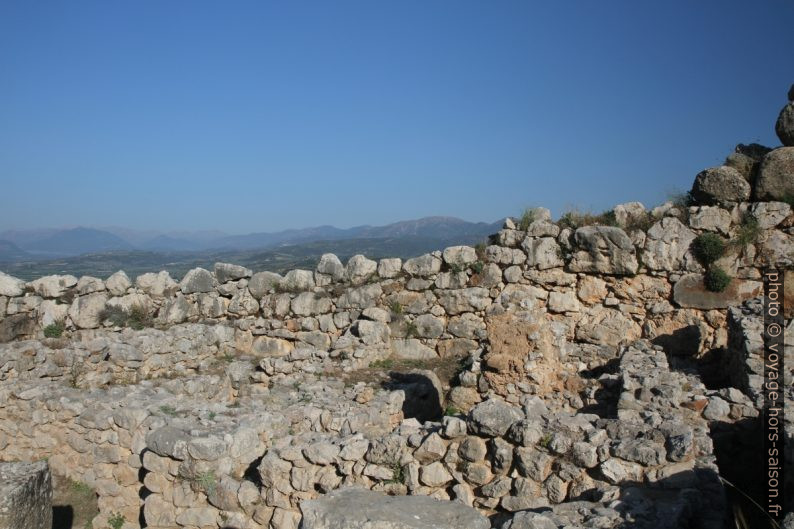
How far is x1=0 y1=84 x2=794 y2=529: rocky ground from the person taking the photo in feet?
16.2

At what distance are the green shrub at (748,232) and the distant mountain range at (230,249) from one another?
4.92 meters

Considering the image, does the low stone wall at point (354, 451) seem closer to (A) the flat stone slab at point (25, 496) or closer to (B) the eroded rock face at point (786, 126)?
(A) the flat stone slab at point (25, 496)

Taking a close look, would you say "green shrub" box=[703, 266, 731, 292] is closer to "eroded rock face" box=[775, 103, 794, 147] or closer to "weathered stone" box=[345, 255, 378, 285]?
"eroded rock face" box=[775, 103, 794, 147]

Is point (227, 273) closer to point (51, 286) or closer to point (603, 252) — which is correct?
point (51, 286)

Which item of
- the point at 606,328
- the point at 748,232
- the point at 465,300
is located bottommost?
the point at 606,328

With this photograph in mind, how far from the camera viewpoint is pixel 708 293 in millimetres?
11039

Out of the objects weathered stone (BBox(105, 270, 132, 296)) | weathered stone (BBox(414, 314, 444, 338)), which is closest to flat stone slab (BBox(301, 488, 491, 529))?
weathered stone (BBox(414, 314, 444, 338))

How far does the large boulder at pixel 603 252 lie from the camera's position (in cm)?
1145

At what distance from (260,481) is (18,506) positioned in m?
2.48

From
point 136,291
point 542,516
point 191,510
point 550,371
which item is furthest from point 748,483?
point 136,291

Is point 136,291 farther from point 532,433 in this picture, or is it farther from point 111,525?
point 532,433

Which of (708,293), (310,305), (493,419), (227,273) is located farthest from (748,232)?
(227,273)

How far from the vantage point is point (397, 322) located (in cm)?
1268

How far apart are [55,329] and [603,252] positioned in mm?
11667
